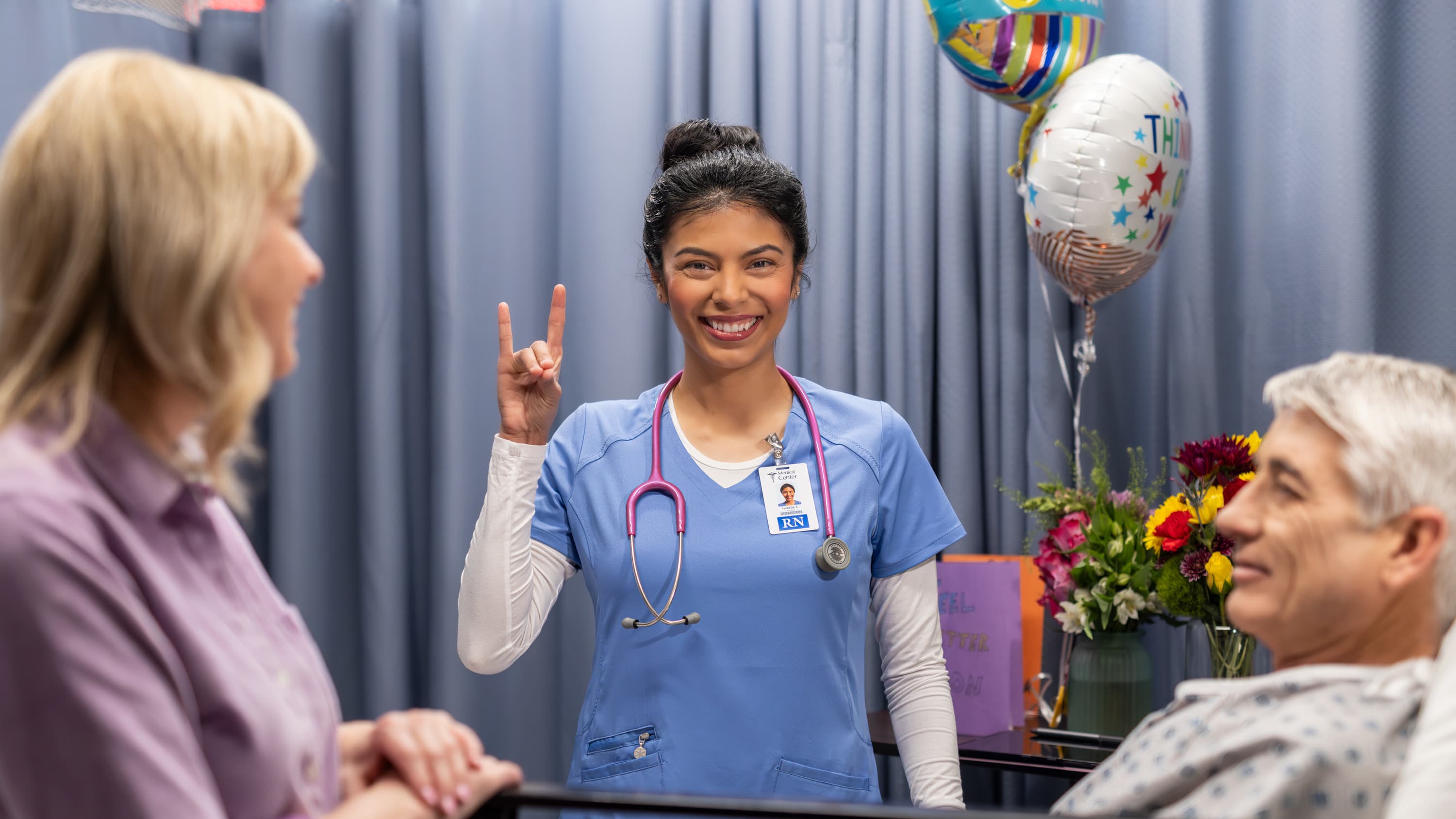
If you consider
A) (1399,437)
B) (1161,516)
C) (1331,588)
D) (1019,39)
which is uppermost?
(1019,39)

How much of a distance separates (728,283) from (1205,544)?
94 centimetres

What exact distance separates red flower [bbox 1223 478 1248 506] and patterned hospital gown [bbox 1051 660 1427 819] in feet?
2.48

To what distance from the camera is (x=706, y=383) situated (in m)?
1.86

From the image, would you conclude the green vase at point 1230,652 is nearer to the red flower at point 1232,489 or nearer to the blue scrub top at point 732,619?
the red flower at point 1232,489

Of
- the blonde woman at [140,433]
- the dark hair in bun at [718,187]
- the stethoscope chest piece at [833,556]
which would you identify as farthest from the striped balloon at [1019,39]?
the blonde woman at [140,433]

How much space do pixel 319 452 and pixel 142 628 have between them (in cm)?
215

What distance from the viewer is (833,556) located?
1.69 metres

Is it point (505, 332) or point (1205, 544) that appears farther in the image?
point (1205, 544)

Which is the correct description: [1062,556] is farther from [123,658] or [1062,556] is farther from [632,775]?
[123,658]

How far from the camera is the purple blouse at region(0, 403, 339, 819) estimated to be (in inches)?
28.3

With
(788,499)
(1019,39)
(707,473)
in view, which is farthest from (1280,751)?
(1019,39)

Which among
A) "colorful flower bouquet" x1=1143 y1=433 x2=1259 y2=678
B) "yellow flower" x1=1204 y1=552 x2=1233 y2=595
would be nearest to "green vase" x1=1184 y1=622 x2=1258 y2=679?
"colorful flower bouquet" x1=1143 y1=433 x2=1259 y2=678

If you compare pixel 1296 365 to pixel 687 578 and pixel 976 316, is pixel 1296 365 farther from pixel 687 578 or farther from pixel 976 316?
pixel 687 578

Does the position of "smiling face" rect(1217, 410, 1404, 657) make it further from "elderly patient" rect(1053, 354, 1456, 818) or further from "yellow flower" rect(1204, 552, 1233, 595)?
"yellow flower" rect(1204, 552, 1233, 595)
